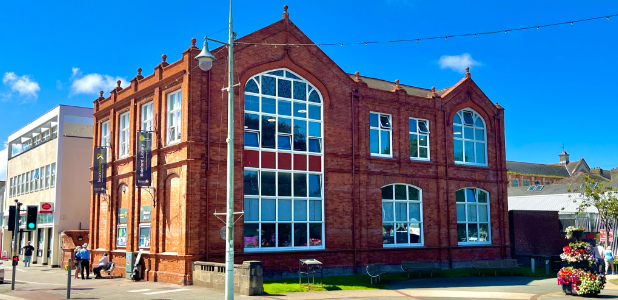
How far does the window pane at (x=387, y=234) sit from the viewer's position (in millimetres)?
26188

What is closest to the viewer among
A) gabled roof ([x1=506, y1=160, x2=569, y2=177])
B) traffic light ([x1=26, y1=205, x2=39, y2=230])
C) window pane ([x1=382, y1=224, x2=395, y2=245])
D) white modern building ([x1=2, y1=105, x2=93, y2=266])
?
traffic light ([x1=26, y1=205, x2=39, y2=230])

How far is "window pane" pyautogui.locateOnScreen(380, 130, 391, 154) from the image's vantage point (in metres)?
26.9

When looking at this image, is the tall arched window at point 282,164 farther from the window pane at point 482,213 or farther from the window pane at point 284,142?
the window pane at point 482,213

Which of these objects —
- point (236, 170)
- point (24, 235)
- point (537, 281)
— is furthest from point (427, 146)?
point (24, 235)

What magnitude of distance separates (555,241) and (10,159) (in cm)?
4113

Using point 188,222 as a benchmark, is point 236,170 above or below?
above

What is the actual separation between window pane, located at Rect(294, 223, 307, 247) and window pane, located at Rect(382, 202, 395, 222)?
173 inches

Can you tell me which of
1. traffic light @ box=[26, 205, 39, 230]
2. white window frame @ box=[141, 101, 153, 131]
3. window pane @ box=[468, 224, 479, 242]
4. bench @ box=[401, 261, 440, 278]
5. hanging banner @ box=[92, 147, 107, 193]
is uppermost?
white window frame @ box=[141, 101, 153, 131]

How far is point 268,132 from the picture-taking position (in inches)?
913

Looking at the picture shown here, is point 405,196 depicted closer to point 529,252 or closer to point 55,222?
point 529,252

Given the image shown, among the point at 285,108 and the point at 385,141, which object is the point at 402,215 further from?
the point at 285,108

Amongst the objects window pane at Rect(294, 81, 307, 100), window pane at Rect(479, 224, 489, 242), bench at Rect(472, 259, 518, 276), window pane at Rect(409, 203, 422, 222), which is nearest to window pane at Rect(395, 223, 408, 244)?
window pane at Rect(409, 203, 422, 222)

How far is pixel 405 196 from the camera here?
27.2 meters

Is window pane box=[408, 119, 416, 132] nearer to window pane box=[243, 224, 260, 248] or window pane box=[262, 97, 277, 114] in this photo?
window pane box=[262, 97, 277, 114]
